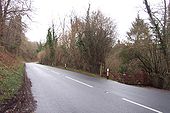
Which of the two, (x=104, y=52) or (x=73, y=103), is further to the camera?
(x=104, y=52)

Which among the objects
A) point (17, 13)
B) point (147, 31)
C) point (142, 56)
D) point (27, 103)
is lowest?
point (27, 103)

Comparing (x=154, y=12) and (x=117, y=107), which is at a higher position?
(x=154, y=12)

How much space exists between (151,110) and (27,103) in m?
4.42

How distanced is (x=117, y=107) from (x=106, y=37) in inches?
873

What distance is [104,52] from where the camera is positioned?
1270 inches

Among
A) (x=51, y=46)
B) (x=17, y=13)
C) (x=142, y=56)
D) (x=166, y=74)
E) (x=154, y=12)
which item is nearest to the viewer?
(x=166, y=74)

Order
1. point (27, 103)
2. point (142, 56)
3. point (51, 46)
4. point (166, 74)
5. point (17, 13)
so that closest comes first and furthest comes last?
point (27, 103) < point (166, 74) < point (142, 56) < point (17, 13) < point (51, 46)

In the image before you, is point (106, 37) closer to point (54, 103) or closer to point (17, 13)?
point (17, 13)

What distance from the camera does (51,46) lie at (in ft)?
221

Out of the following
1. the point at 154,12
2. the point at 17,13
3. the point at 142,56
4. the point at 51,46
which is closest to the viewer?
the point at 154,12

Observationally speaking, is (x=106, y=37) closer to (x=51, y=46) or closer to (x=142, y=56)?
(x=142, y=56)

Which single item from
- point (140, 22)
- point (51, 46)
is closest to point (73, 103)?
point (140, 22)

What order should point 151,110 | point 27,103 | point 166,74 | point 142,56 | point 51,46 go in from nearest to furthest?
point 151,110 → point 27,103 → point 166,74 → point 142,56 → point 51,46

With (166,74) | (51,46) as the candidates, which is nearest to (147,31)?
(166,74)
